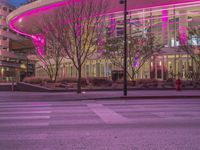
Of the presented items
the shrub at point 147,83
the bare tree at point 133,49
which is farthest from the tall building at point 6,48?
the shrub at point 147,83

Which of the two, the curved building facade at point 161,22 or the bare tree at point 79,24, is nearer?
the bare tree at point 79,24

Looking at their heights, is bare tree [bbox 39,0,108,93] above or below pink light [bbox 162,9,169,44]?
below

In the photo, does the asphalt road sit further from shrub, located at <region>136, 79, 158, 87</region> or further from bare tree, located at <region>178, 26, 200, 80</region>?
bare tree, located at <region>178, 26, 200, 80</region>

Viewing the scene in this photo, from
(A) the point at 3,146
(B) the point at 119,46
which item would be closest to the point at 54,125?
(A) the point at 3,146

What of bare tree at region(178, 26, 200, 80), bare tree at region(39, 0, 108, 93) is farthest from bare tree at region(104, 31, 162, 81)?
bare tree at region(39, 0, 108, 93)

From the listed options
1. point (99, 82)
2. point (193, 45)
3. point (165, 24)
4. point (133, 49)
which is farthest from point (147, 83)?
point (165, 24)

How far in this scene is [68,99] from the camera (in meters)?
19.9

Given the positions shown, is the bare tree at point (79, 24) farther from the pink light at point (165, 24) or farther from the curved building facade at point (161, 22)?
the pink light at point (165, 24)

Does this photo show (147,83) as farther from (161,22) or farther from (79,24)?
(161,22)

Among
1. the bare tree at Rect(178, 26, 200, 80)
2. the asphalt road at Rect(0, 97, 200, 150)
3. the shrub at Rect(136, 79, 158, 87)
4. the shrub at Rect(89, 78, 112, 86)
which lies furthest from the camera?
the shrub at Rect(89, 78, 112, 86)

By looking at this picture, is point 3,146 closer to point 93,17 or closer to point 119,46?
point 93,17

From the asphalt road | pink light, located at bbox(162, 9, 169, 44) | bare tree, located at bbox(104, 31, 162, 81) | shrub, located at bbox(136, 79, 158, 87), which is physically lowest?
the asphalt road

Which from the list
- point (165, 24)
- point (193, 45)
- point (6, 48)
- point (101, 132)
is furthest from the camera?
point (6, 48)

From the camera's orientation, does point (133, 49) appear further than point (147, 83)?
Yes
